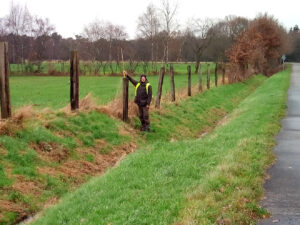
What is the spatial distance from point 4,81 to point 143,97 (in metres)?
5.20

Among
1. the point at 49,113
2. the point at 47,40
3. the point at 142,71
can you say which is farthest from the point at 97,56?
the point at 49,113

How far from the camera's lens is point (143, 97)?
1375 centimetres

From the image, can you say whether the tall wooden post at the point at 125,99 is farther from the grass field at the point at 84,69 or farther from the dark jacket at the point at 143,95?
the grass field at the point at 84,69

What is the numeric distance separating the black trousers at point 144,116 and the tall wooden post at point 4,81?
5.02 meters

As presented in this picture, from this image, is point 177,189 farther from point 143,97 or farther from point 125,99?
point 125,99

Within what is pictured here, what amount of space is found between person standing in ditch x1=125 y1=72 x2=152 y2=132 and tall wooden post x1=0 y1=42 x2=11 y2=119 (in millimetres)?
4761

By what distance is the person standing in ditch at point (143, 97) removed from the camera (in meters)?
13.6

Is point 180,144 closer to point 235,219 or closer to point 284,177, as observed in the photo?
point 284,177

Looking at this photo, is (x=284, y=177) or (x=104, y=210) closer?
(x=104, y=210)

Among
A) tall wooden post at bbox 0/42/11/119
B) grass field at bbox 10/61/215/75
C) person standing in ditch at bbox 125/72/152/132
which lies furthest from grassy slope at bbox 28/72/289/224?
grass field at bbox 10/61/215/75

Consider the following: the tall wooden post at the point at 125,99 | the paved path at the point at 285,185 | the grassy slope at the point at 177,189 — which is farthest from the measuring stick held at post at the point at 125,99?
the paved path at the point at 285,185

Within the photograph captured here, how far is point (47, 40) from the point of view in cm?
8006

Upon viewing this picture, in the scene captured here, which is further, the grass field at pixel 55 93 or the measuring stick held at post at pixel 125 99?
the grass field at pixel 55 93

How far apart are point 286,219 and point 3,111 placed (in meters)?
7.27
